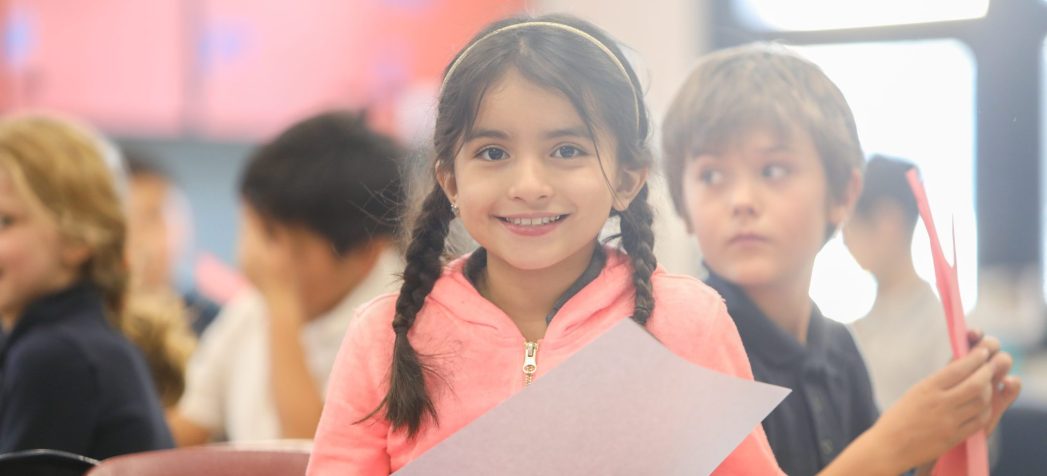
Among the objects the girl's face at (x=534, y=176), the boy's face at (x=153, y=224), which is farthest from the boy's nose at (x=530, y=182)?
the boy's face at (x=153, y=224)

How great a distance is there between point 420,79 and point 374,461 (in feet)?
7.64

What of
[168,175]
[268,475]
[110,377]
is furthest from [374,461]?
[168,175]

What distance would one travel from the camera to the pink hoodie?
26.8 inches

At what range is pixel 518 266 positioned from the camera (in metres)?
0.68

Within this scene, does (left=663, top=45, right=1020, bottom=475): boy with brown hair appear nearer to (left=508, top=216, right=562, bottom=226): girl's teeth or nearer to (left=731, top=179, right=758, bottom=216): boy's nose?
(left=731, top=179, right=758, bottom=216): boy's nose

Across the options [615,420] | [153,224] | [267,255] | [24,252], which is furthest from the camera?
[153,224]

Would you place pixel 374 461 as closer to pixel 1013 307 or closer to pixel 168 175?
pixel 1013 307

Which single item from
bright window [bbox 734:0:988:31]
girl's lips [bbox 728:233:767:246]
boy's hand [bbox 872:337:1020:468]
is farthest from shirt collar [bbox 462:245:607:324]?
bright window [bbox 734:0:988:31]

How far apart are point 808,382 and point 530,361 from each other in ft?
0.62

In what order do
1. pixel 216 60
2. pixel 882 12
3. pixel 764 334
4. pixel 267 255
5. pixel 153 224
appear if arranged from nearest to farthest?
pixel 764 334 → pixel 882 12 → pixel 267 255 → pixel 153 224 → pixel 216 60

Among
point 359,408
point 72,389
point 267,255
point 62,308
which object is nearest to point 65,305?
point 62,308

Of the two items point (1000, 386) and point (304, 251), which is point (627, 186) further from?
point (304, 251)

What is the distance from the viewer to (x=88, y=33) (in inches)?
120

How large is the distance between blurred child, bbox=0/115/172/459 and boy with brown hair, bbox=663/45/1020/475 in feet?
2.01
